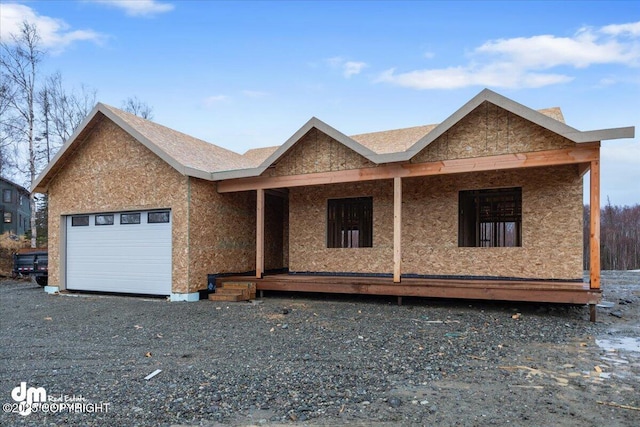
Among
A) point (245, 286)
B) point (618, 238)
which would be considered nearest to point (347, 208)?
point (245, 286)

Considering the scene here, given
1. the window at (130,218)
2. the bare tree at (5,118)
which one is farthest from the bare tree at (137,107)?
the window at (130,218)

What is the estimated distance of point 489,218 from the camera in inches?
409

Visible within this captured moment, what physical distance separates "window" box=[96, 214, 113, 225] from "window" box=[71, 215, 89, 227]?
1.61ft

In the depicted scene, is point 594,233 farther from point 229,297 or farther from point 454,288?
point 229,297

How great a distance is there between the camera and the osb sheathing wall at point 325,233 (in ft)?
36.8

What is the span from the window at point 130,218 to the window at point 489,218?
8.63 m

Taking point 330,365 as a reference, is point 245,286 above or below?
above

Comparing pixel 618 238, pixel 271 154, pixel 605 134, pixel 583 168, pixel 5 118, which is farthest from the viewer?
pixel 618 238

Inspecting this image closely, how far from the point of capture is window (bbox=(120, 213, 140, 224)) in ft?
38.5

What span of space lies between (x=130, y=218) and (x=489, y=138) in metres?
9.55

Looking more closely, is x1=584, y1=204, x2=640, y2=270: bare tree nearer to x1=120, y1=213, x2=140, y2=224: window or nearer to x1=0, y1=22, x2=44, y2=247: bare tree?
x1=120, y1=213, x2=140, y2=224: window

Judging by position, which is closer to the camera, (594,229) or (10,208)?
(594,229)

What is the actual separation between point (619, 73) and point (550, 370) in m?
12.2

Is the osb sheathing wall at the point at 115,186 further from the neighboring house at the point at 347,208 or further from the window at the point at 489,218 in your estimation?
the window at the point at 489,218
